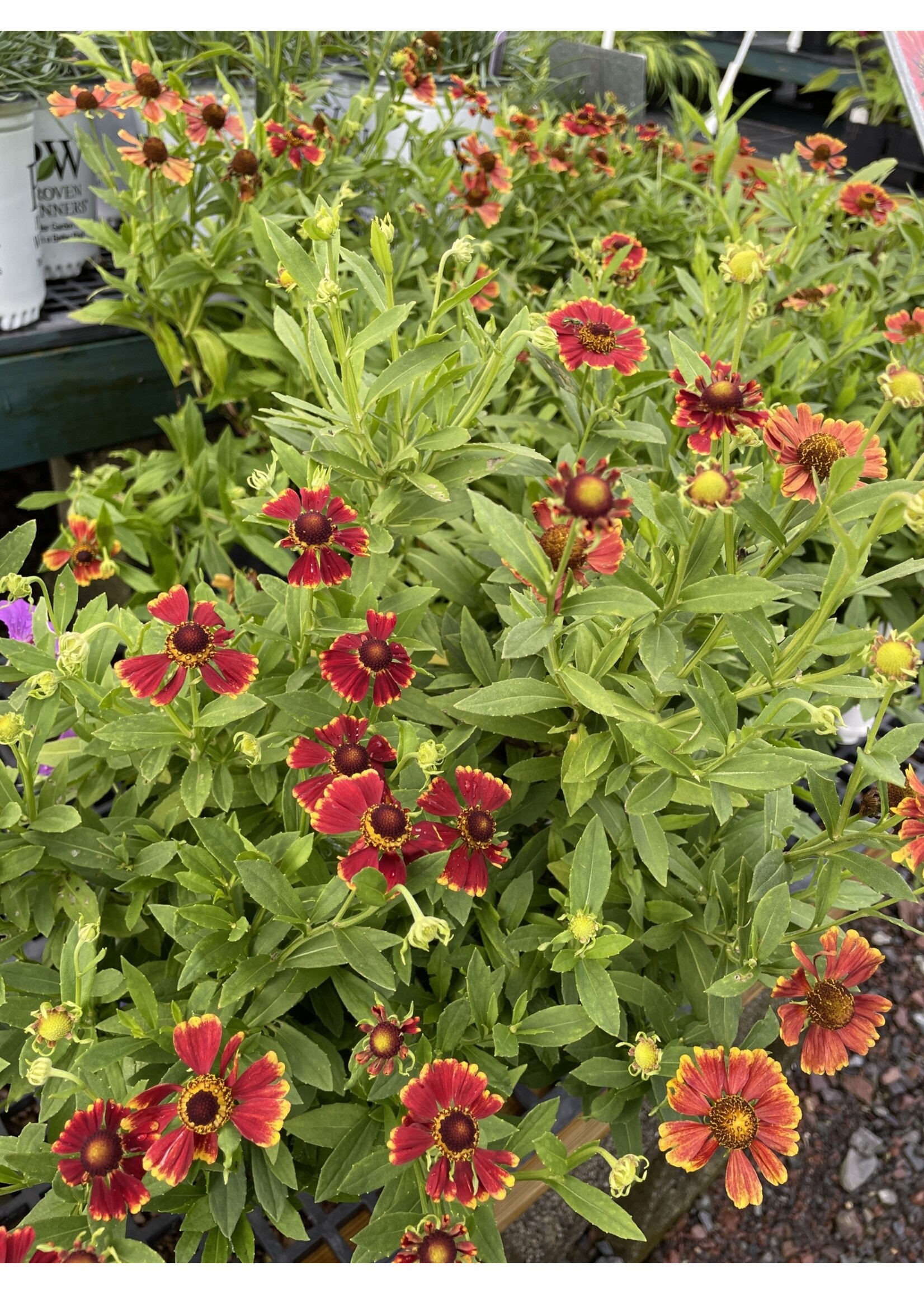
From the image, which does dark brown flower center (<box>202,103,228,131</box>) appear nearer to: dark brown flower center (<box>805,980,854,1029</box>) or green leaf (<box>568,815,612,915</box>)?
green leaf (<box>568,815,612,915</box>)

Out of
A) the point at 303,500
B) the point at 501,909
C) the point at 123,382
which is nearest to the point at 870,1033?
the point at 501,909

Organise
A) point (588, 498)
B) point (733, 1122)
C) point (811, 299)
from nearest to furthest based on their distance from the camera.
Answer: point (588, 498)
point (733, 1122)
point (811, 299)

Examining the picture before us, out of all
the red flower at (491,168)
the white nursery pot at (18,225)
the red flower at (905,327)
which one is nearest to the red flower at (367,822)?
the red flower at (905,327)

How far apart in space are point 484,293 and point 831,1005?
883mm

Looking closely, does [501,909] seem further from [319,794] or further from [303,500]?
[303,500]

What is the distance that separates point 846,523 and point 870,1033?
0.32m

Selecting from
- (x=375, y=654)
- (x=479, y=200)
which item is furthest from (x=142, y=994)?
(x=479, y=200)

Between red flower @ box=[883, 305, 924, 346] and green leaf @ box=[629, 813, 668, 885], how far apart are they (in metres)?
0.64

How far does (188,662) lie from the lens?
23.8 inches

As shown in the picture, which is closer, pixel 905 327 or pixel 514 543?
pixel 514 543

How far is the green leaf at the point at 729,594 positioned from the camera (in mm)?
547

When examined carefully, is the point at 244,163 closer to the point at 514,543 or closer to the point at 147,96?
the point at 147,96

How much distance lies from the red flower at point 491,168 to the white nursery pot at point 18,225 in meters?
0.60

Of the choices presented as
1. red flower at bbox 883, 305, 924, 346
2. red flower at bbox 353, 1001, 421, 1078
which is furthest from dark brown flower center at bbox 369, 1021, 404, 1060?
red flower at bbox 883, 305, 924, 346
